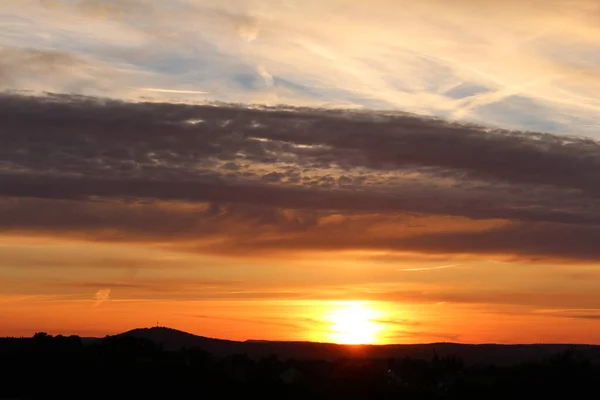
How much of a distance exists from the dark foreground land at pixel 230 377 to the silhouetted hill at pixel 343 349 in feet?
169

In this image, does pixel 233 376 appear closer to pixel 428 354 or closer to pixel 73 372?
pixel 73 372

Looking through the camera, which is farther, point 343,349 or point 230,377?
point 343,349

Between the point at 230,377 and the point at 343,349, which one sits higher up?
the point at 343,349

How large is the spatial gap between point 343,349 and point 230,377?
76.5 metres

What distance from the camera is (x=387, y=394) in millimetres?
62844

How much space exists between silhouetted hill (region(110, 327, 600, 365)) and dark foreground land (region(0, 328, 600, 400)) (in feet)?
169

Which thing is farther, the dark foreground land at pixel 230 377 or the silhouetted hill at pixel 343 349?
the silhouetted hill at pixel 343 349

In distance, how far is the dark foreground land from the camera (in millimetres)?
60156

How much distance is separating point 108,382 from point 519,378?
27206mm

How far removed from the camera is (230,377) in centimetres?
6438

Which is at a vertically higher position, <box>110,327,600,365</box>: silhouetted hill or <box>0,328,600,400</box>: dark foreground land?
<box>110,327,600,365</box>: silhouetted hill

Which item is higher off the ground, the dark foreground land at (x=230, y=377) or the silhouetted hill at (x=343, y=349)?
the silhouetted hill at (x=343, y=349)

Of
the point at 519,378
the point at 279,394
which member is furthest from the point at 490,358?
the point at 279,394

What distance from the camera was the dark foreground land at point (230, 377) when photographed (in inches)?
2368
